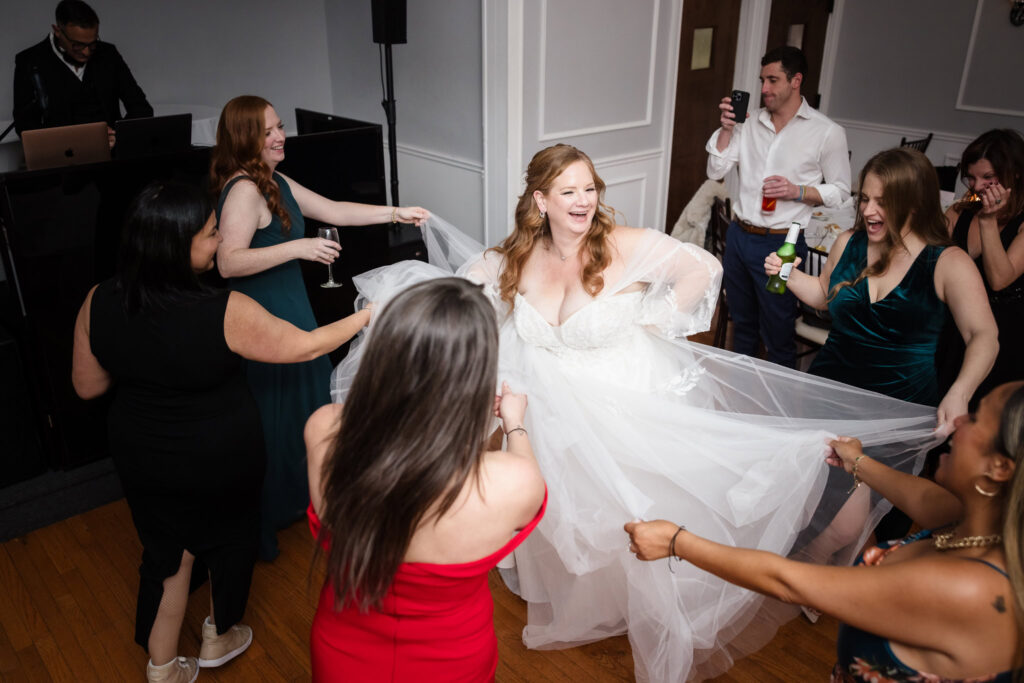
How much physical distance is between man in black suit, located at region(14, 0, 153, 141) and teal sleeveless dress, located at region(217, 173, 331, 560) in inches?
87.0

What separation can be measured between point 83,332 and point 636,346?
5.40 ft

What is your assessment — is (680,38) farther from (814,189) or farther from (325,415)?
(325,415)

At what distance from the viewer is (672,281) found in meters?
2.52

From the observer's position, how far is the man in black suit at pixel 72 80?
420 cm

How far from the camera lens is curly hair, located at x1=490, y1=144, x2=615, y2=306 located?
2.41 meters

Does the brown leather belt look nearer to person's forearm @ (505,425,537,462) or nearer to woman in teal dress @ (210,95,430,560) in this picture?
woman in teal dress @ (210,95,430,560)

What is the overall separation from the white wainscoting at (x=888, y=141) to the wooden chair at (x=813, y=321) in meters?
2.93

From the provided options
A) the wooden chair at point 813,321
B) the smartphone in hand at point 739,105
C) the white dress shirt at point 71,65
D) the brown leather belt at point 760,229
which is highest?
the white dress shirt at point 71,65

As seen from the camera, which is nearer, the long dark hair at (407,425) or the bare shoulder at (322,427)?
the long dark hair at (407,425)

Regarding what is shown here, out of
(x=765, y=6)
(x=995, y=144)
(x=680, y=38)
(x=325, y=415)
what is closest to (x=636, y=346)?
(x=325, y=415)

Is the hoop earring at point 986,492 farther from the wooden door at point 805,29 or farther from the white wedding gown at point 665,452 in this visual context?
the wooden door at point 805,29

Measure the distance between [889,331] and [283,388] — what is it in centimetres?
212

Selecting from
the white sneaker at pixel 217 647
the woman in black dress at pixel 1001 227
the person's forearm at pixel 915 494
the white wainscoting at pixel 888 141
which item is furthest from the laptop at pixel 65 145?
the white wainscoting at pixel 888 141

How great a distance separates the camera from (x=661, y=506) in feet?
7.34
